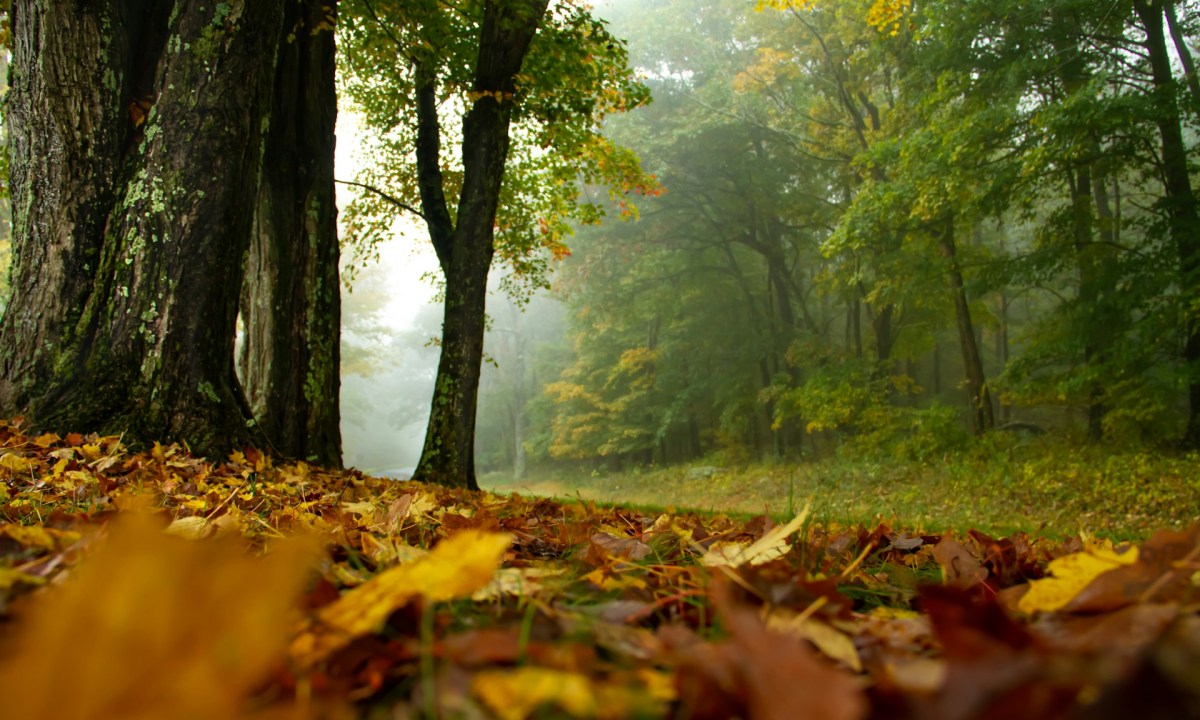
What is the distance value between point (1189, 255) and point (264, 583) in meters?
12.7

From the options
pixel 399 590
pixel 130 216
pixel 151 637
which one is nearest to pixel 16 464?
pixel 130 216

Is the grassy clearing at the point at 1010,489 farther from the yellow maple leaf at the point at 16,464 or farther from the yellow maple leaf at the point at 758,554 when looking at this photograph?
the yellow maple leaf at the point at 758,554

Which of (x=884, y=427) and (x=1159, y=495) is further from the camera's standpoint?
(x=884, y=427)

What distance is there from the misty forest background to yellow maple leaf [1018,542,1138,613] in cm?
777

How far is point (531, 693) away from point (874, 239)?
13.6 metres

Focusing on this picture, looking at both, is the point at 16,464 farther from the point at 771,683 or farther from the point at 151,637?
the point at 771,683

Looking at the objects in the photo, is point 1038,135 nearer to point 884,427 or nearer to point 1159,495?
point 1159,495

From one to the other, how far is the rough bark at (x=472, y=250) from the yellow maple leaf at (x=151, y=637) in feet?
18.8

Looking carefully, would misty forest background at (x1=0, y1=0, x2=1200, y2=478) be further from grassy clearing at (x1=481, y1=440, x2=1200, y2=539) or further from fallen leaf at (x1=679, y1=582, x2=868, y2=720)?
fallen leaf at (x1=679, y1=582, x2=868, y2=720)

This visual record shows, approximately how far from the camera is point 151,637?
30 centimetres

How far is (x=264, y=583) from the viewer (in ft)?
0.97

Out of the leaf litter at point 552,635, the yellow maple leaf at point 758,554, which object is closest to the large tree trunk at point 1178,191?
the yellow maple leaf at point 758,554

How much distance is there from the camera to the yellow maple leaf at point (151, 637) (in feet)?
0.93

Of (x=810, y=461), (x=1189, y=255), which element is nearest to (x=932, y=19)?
(x=1189, y=255)
